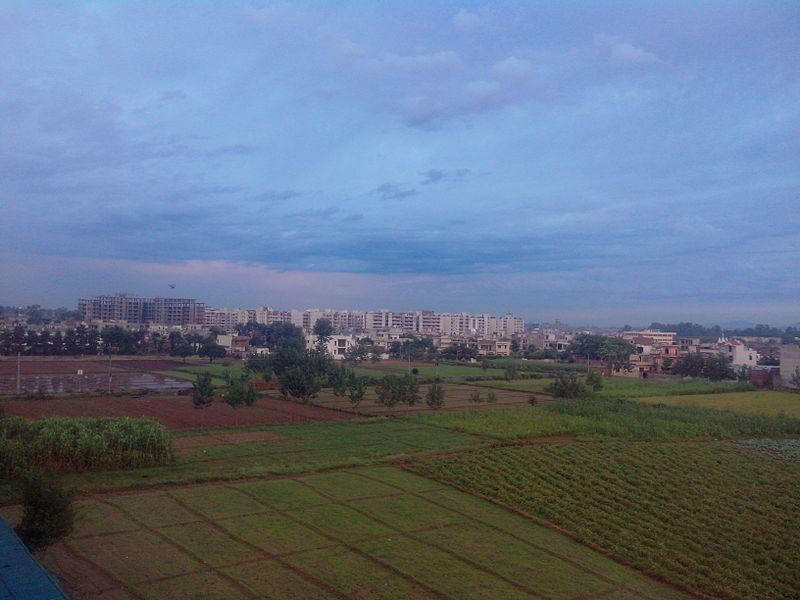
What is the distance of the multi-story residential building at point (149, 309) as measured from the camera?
158375mm

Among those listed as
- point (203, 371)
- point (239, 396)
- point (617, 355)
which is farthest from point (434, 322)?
point (239, 396)

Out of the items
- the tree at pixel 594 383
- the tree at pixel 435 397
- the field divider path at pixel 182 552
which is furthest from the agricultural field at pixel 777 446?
A: the field divider path at pixel 182 552

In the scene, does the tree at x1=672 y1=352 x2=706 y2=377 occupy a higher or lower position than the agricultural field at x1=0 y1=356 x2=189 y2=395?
higher

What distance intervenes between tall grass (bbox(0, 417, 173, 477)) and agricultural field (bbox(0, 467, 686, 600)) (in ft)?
13.2

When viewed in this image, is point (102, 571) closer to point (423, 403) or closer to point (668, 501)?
point (668, 501)

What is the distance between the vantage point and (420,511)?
16031 millimetres

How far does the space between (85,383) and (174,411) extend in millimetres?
16105

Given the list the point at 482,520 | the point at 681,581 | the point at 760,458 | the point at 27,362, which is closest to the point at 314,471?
the point at 482,520

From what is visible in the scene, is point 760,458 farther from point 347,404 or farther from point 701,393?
point 701,393

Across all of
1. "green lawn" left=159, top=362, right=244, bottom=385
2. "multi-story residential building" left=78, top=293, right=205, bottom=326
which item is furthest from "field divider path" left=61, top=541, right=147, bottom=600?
"multi-story residential building" left=78, top=293, right=205, bottom=326

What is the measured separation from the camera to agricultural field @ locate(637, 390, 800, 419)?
1553 inches

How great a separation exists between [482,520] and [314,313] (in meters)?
166

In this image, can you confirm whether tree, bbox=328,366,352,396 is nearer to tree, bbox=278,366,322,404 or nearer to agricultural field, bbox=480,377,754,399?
tree, bbox=278,366,322,404

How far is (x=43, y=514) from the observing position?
36.7ft
